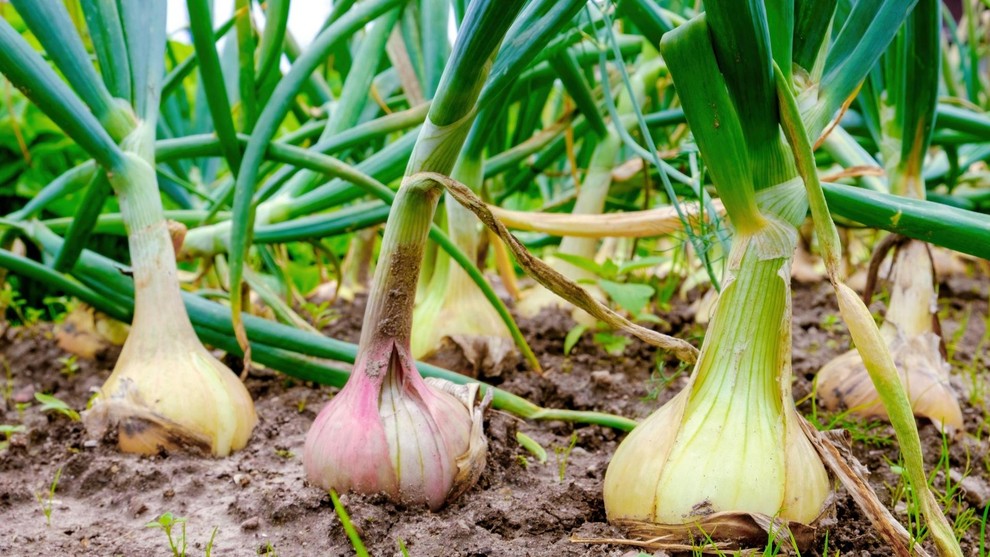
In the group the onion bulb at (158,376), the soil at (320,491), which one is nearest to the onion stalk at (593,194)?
the soil at (320,491)

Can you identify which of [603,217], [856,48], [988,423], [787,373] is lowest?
[988,423]

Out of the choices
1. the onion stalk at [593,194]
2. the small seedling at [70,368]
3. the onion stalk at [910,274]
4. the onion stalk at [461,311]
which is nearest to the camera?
the onion stalk at [910,274]

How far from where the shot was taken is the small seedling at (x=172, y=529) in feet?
2.30

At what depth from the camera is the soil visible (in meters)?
0.73

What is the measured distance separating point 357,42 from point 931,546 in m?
1.41

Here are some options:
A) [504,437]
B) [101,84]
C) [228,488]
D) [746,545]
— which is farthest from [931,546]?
[101,84]

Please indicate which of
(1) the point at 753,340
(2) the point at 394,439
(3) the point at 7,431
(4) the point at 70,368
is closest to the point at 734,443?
(1) the point at 753,340

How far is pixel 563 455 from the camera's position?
99 centimetres

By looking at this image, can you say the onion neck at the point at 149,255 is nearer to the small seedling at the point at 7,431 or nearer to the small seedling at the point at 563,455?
the small seedling at the point at 7,431

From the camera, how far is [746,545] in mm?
660

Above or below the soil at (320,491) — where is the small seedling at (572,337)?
above

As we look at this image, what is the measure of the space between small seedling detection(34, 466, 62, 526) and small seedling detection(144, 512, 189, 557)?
0.37 ft

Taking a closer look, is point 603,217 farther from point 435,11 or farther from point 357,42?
point 357,42

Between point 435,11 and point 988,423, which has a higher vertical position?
point 435,11
